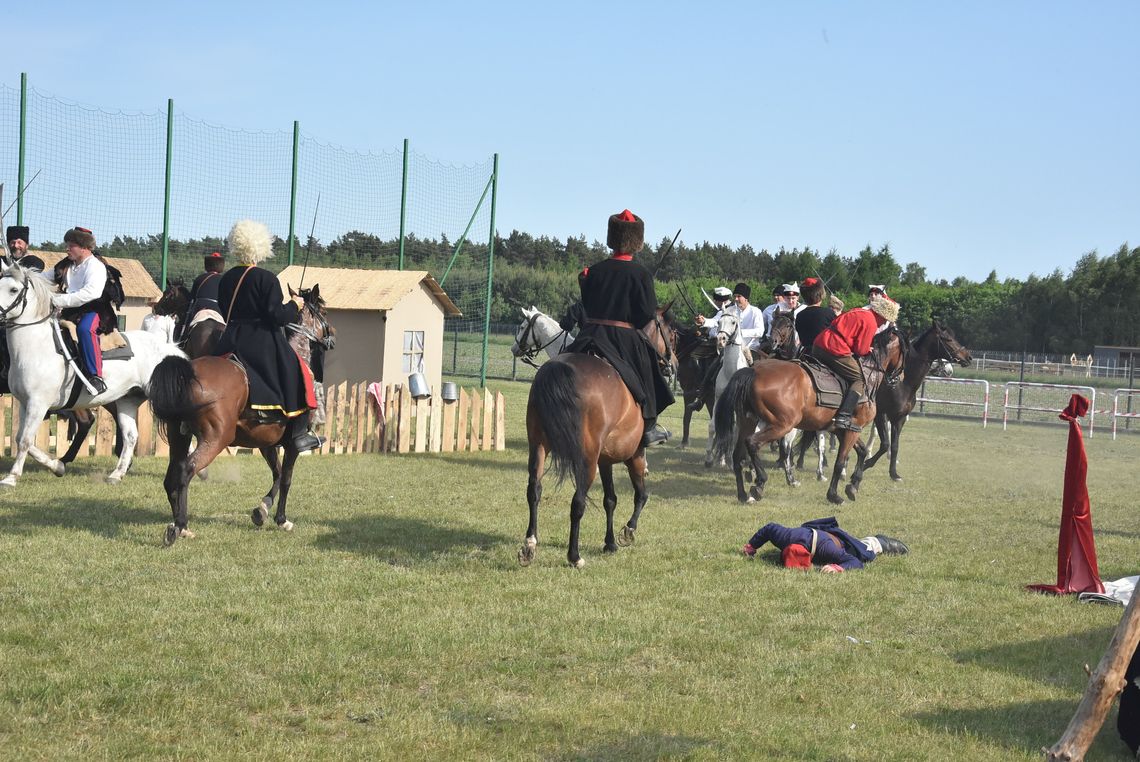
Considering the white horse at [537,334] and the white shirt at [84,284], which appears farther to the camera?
the white horse at [537,334]

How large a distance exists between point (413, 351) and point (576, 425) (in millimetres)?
13342

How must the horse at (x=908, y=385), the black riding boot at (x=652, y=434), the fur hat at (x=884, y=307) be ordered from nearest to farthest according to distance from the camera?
the black riding boot at (x=652, y=434), the fur hat at (x=884, y=307), the horse at (x=908, y=385)

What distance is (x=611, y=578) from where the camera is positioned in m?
8.55

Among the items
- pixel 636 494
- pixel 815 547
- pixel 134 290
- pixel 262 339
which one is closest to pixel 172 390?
pixel 262 339

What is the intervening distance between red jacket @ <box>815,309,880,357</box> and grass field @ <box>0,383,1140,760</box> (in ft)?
7.33

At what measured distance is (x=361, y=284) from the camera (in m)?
21.2

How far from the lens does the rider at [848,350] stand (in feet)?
44.2

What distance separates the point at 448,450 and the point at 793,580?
929cm

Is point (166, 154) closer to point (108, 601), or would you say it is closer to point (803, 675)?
point (108, 601)

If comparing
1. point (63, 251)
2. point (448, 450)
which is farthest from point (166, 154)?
point (448, 450)

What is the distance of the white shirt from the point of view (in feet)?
37.0

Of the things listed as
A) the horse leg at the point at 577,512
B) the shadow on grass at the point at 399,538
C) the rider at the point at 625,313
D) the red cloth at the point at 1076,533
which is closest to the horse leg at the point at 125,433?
the shadow on grass at the point at 399,538

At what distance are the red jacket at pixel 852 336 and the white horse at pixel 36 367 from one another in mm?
7203

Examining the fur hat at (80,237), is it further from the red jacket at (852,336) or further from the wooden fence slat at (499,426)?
the red jacket at (852,336)
